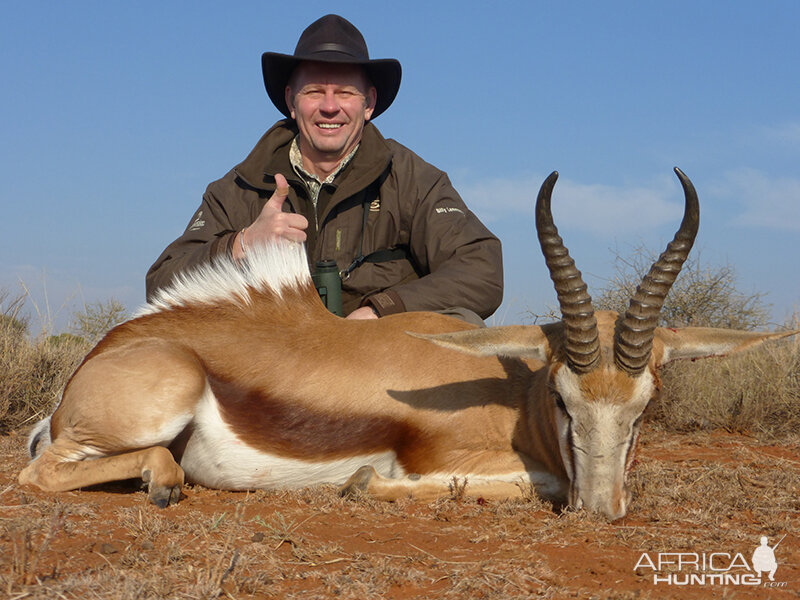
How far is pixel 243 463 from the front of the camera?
15.6ft

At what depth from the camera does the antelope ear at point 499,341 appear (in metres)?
4.43

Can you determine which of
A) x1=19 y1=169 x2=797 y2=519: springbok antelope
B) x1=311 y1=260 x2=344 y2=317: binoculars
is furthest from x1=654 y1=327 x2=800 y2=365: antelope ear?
x1=311 y1=260 x2=344 y2=317: binoculars

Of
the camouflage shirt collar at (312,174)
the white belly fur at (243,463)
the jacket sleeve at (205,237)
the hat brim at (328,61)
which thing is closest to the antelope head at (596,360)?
the white belly fur at (243,463)

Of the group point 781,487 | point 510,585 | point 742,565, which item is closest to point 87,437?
point 510,585

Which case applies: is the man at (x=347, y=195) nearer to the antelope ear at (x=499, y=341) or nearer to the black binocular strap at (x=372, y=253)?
the black binocular strap at (x=372, y=253)

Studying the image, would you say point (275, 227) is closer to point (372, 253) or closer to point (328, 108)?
point (372, 253)

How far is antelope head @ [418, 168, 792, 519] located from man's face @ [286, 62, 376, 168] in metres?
3.12

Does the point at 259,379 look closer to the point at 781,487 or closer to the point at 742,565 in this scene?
the point at 742,565

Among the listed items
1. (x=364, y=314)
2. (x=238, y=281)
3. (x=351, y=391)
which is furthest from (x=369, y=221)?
(x=351, y=391)

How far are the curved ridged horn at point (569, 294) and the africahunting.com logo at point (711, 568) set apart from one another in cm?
106

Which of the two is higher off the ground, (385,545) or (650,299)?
(650,299)

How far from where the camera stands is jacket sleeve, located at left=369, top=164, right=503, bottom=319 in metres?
6.14

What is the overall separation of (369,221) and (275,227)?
4.60 ft

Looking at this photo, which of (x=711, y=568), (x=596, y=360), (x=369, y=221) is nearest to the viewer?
(x=711, y=568)
